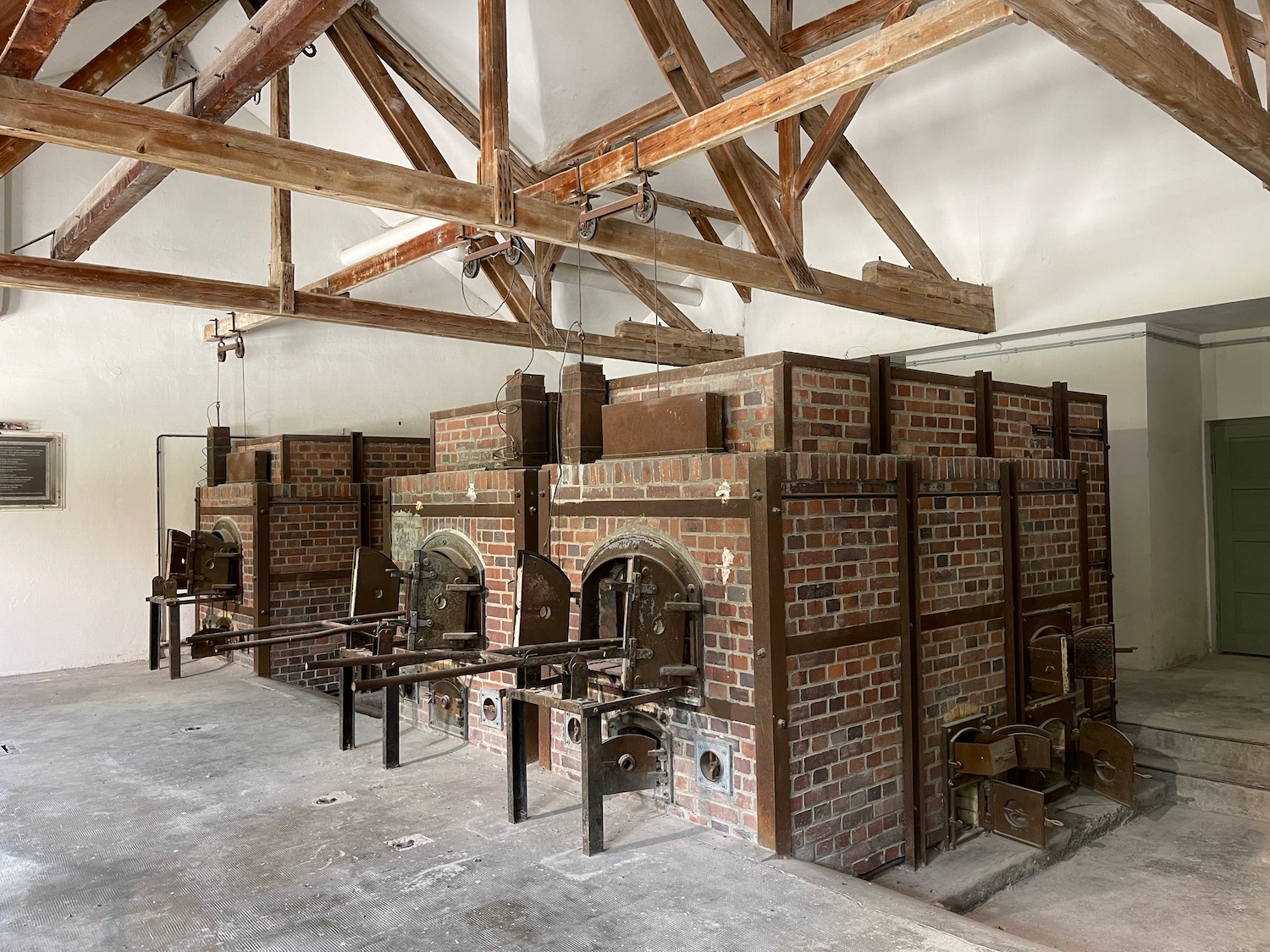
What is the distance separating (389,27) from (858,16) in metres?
3.36

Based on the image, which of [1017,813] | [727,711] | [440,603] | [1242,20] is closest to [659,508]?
[727,711]

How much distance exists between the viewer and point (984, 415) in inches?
162

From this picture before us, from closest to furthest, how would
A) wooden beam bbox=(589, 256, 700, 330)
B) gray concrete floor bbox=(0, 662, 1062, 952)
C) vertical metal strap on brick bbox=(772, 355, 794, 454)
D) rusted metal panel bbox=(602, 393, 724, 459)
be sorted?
gray concrete floor bbox=(0, 662, 1062, 952), vertical metal strap on brick bbox=(772, 355, 794, 454), rusted metal panel bbox=(602, 393, 724, 459), wooden beam bbox=(589, 256, 700, 330)

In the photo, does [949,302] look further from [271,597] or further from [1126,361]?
[271,597]

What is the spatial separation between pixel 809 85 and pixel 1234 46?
183 centimetres

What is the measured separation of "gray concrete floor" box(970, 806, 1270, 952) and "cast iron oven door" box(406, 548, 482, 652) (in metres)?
2.44

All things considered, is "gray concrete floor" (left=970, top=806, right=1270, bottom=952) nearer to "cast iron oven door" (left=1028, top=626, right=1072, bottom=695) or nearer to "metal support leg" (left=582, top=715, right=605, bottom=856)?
"cast iron oven door" (left=1028, top=626, right=1072, bottom=695)

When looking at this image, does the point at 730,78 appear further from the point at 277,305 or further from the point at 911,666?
the point at 911,666

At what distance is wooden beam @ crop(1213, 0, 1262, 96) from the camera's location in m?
3.75

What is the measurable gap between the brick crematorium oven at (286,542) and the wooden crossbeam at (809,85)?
10.0ft

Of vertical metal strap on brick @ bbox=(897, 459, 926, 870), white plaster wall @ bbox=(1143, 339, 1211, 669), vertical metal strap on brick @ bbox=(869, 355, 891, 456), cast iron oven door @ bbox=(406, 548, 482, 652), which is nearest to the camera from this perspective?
vertical metal strap on brick @ bbox=(897, 459, 926, 870)

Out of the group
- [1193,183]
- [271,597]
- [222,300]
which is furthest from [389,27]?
[1193,183]

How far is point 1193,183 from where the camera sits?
5383mm

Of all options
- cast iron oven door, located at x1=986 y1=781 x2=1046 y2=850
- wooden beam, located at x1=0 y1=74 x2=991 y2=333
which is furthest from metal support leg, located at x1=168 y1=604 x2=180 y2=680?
cast iron oven door, located at x1=986 y1=781 x2=1046 y2=850
